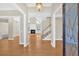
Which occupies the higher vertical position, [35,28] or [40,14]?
[40,14]

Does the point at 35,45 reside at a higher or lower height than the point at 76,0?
lower

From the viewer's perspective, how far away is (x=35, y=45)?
3.56m

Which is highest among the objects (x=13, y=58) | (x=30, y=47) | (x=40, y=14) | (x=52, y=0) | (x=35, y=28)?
(x=40, y=14)

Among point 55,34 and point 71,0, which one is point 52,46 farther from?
point 71,0

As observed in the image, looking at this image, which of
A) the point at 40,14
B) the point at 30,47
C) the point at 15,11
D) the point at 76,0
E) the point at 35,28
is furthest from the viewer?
the point at 15,11

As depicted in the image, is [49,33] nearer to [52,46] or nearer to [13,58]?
[52,46]

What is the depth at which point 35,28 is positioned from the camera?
7.49ft

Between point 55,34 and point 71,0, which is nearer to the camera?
point 71,0

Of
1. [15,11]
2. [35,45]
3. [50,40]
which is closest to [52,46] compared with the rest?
[50,40]

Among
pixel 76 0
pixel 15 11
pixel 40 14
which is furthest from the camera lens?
pixel 15 11

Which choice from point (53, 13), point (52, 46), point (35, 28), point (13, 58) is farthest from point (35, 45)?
point (13, 58)

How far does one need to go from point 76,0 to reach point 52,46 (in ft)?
8.81

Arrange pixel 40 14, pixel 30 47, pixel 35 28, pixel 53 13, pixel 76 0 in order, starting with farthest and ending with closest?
pixel 30 47 → pixel 53 13 → pixel 40 14 → pixel 35 28 → pixel 76 0

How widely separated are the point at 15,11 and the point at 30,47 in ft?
3.65
